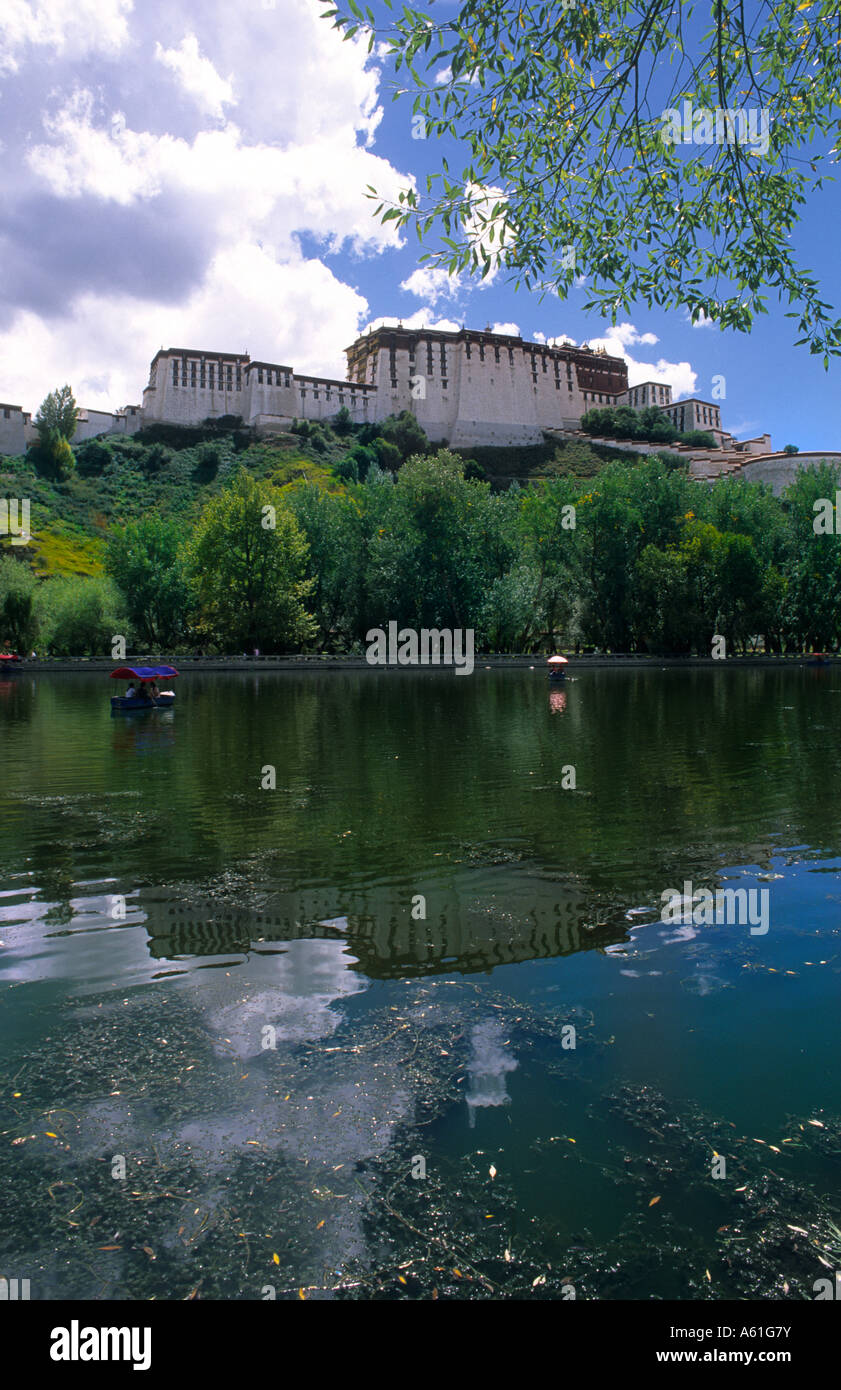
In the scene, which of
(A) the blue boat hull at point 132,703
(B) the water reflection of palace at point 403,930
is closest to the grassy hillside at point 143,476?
(A) the blue boat hull at point 132,703

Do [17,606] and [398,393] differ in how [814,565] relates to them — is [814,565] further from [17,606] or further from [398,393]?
[398,393]

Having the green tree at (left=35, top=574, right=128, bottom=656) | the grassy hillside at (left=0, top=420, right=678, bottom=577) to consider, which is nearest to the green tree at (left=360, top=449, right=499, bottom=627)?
the green tree at (left=35, top=574, right=128, bottom=656)

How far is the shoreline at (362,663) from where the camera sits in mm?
70562

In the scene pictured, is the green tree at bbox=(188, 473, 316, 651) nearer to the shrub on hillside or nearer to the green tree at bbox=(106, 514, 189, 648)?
the green tree at bbox=(106, 514, 189, 648)

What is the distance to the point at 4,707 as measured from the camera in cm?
3675

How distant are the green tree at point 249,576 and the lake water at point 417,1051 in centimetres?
6617

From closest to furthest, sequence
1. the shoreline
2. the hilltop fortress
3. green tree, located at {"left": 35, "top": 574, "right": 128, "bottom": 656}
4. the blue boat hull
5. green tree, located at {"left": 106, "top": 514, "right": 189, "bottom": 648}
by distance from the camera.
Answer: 1. the blue boat hull
2. the shoreline
3. green tree, located at {"left": 35, "top": 574, "right": 128, "bottom": 656}
4. green tree, located at {"left": 106, "top": 514, "right": 189, "bottom": 648}
5. the hilltop fortress

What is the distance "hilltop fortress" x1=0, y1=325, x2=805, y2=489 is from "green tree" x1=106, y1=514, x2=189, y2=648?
209 feet

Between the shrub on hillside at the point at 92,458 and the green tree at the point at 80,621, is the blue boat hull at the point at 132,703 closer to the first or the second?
the green tree at the point at 80,621

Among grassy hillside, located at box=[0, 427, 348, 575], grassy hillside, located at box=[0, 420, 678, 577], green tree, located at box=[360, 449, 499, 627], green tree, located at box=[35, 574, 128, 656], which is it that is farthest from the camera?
grassy hillside, located at box=[0, 420, 678, 577]

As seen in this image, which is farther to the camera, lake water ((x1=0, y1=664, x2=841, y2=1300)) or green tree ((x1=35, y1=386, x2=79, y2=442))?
green tree ((x1=35, y1=386, x2=79, y2=442))

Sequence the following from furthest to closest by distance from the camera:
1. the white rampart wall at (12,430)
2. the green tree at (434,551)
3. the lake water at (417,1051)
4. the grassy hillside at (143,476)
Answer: the white rampart wall at (12,430) < the grassy hillside at (143,476) < the green tree at (434,551) < the lake water at (417,1051)

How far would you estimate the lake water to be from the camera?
4016 mm

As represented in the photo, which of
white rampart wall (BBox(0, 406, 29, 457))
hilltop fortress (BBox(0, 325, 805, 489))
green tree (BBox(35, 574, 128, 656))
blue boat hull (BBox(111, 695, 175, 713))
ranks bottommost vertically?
blue boat hull (BBox(111, 695, 175, 713))
